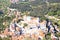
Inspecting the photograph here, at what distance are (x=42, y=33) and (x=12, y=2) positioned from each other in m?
1.16

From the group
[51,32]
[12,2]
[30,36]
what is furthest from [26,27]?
[12,2]

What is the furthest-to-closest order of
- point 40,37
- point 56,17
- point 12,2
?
point 12,2 < point 56,17 < point 40,37

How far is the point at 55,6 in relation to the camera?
5.20 m

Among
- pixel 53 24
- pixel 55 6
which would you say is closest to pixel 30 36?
pixel 53 24

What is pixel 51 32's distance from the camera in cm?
472

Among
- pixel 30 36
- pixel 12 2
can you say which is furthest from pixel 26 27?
pixel 12 2

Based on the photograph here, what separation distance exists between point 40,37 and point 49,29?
275 millimetres

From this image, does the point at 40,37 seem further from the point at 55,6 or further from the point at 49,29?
the point at 55,6

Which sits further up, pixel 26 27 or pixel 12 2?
pixel 12 2

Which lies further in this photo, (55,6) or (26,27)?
(55,6)

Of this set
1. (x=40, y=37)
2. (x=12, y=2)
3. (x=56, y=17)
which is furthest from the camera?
(x=12, y=2)

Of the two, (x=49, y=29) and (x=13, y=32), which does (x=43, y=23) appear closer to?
(x=49, y=29)

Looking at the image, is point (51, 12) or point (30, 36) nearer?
point (30, 36)

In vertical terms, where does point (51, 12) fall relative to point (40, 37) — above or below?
above
